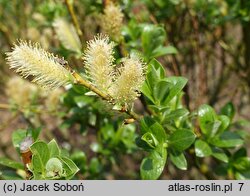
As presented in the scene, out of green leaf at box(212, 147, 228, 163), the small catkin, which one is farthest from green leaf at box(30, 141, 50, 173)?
green leaf at box(212, 147, 228, 163)

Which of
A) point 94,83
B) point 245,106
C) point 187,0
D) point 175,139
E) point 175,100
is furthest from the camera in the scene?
point 245,106

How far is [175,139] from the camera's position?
4.02 feet

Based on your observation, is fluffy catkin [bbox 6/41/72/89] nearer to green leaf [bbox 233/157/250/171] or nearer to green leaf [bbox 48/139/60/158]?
green leaf [bbox 48/139/60/158]

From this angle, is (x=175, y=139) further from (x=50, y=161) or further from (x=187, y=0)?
(x=187, y=0)

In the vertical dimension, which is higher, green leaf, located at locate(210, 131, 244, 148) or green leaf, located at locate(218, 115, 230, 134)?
green leaf, located at locate(218, 115, 230, 134)

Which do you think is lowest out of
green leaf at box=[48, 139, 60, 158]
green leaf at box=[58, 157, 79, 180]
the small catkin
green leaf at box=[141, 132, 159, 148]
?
green leaf at box=[58, 157, 79, 180]

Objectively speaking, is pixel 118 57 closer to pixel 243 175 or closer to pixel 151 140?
pixel 151 140

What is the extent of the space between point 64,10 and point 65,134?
1701 mm

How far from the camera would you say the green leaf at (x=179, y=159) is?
124 centimetres

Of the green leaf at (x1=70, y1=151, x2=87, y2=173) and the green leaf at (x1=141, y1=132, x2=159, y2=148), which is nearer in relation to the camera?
the green leaf at (x1=141, y1=132, x2=159, y2=148)

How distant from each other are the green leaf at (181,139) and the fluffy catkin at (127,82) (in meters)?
0.25

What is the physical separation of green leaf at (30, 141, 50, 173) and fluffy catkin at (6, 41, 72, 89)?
16cm

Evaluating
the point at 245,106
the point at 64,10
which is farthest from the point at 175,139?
the point at 245,106

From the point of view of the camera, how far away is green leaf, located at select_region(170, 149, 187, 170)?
4.07 feet
